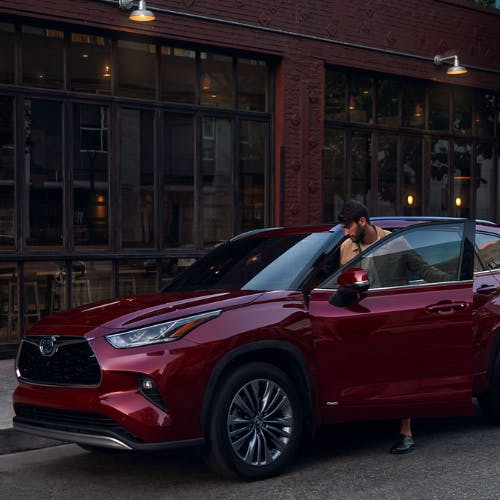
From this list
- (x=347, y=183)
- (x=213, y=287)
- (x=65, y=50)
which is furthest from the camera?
(x=347, y=183)

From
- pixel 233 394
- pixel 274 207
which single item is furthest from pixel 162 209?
pixel 233 394

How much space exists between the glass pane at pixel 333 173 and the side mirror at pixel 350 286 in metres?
8.59

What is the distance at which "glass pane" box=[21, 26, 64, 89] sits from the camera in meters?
11.8

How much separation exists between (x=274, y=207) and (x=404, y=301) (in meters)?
7.76

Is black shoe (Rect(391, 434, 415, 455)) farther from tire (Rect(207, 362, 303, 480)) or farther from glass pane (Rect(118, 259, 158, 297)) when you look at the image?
glass pane (Rect(118, 259, 158, 297))

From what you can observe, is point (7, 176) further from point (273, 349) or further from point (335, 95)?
point (273, 349)

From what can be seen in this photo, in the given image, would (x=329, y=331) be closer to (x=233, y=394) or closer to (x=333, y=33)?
(x=233, y=394)

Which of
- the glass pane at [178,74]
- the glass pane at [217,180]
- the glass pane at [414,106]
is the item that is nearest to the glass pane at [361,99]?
the glass pane at [414,106]

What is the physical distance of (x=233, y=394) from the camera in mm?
5848

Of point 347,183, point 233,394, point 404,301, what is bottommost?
point 233,394

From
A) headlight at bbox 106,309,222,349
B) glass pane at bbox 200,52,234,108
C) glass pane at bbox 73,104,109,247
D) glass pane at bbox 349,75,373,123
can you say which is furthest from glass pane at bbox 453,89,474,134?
headlight at bbox 106,309,222,349

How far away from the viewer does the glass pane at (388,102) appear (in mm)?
16016

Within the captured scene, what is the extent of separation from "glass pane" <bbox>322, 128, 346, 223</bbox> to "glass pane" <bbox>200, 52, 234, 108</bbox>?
2.08 meters

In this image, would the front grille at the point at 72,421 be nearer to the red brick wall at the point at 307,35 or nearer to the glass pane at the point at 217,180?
the red brick wall at the point at 307,35
